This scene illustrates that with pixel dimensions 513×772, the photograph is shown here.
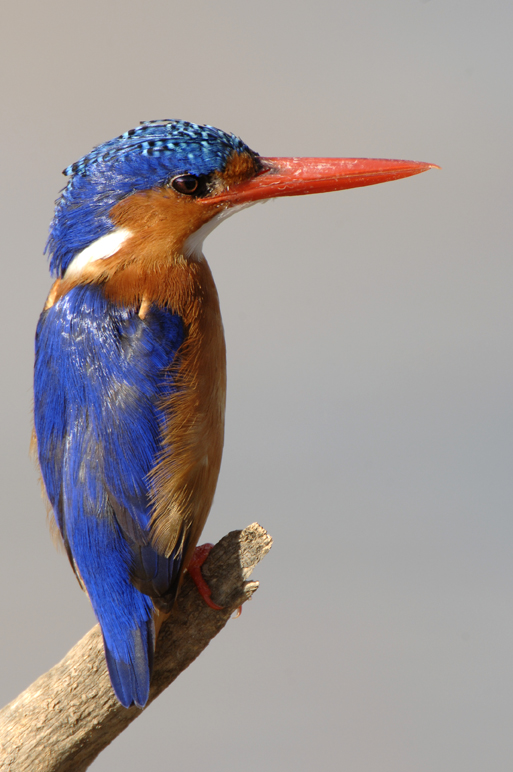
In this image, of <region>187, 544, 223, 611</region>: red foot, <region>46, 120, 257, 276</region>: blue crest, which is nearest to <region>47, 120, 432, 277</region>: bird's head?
<region>46, 120, 257, 276</region>: blue crest

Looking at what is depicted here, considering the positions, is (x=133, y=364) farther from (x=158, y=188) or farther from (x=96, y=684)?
(x=96, y=684)

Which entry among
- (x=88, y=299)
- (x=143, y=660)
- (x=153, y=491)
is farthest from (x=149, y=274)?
(x=143, y=660)

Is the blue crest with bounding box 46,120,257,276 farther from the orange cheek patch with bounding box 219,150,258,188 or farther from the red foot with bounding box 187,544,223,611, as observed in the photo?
the red foot with bounding box 187,544,223,611

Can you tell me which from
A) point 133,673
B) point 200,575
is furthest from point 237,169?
point 133,673

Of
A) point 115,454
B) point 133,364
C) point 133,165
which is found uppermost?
point 133,165

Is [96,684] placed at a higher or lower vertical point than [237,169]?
lower

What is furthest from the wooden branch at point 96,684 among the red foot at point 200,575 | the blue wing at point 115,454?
the blue wing at point 115,454

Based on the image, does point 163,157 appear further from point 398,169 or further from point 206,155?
point 398,169

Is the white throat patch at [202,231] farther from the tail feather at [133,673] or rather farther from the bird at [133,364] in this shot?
the tail feather at [133,673]
